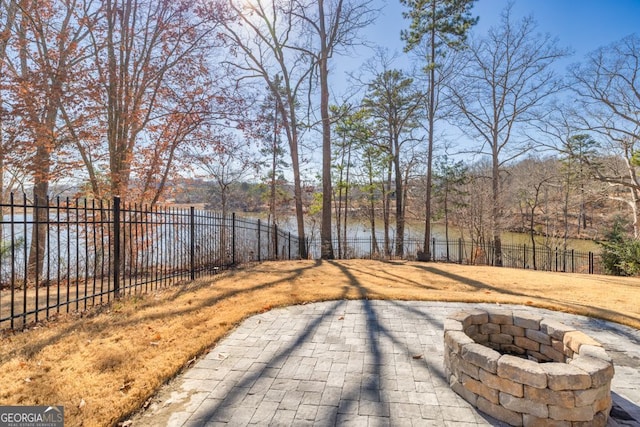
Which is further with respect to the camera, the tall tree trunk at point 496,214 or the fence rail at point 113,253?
the tall tree trunk at point 496,214

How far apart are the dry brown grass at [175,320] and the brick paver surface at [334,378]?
0.29 metres

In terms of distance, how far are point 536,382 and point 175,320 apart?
4046mm

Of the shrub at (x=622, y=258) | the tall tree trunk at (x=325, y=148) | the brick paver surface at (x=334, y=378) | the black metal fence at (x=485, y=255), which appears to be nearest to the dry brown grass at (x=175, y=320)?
the brick paver surface at (x=334, y=378)

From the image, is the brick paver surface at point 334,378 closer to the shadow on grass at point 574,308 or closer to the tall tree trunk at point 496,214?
the shadow on grass at point 574,308

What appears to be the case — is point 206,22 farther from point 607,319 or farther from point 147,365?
point 607,319

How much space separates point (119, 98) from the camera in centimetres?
878

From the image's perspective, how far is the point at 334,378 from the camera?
2.73 metres

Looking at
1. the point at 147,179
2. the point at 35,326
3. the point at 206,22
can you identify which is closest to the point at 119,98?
the point at 147,179

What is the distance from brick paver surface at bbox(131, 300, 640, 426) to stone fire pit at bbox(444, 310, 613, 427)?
15 centimetres

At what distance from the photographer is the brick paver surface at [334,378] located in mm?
2213

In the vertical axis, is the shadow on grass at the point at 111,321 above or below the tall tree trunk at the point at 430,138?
below

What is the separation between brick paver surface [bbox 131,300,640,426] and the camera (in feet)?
7.26

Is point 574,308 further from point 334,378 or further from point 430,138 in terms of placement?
point 430,138

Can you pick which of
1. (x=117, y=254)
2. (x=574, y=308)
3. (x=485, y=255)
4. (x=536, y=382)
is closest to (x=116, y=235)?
(x=117, y=254)
